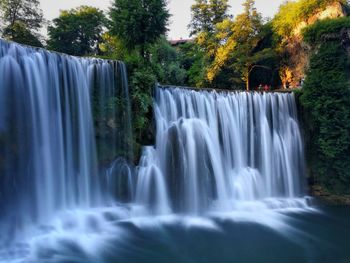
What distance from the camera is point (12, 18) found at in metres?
23.9

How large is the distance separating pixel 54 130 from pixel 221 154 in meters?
6.88

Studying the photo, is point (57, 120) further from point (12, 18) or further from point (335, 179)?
point (12, 18)

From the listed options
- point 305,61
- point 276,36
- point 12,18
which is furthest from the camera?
point 12,18

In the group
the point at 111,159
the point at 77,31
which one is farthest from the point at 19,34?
the point at 111,159

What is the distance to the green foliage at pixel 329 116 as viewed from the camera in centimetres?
1245

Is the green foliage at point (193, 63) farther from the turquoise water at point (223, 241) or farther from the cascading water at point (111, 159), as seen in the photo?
the turquoise water at point (223, 241)

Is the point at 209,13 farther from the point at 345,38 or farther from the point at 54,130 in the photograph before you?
the point at 54,130

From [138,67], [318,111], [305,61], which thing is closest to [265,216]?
[318,111]

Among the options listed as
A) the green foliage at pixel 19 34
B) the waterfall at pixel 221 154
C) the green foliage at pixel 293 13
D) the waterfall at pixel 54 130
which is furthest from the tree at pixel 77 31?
the waterfall at pixel 54 130

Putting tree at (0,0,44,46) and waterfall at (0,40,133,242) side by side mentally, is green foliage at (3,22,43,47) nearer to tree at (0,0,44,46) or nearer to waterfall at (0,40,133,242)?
tree at (0,0,44,46)

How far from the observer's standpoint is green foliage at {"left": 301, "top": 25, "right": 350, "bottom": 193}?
490 inches

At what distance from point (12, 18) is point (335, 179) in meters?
26.8

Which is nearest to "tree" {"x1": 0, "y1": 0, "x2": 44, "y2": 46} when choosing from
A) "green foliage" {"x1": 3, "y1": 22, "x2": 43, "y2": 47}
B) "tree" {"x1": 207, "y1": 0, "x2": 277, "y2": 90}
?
"green foliage" {"x1": 3, "y1": 22, "x2": 43, "y2": 47}

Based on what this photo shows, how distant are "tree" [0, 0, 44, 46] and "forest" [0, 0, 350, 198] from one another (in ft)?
0.25
